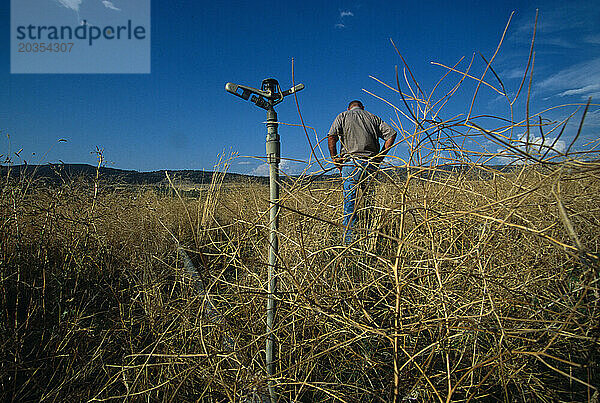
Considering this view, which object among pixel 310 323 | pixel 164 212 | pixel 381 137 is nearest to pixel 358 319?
pixel 310 323

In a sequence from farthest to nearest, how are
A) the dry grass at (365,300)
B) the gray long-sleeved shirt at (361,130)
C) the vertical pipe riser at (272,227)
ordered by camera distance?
1. the gray long-sleeved shirt at (361,130)
2. the vertical pipe riser at (272,227)
3. the dry grass at (365,300)

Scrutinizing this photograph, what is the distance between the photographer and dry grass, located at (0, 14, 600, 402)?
2.77 ft

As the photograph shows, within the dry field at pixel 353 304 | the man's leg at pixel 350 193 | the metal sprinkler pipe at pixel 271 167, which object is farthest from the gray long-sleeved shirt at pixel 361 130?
the metal sprinkler pipe at pixel 271 167

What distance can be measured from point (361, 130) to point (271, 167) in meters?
2.32

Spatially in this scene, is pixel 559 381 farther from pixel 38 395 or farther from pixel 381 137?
pixel 381 137

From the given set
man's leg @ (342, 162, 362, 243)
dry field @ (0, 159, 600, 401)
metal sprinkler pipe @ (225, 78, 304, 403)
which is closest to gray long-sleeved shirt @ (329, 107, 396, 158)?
man's leg @ (342, 162, 362, 243)

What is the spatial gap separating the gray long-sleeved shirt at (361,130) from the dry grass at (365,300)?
5.35ft

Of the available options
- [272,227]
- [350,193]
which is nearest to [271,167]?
[272,227]

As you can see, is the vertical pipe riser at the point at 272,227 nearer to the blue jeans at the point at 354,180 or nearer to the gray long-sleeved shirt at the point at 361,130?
the blue jeans at the point at 354,180

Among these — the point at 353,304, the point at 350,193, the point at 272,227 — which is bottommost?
the point at 353,304

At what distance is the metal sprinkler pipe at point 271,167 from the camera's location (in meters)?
1.04

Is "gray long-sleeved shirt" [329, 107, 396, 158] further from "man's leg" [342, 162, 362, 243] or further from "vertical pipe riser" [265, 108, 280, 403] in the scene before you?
"vertical pipe riser" [265, 108, 280, 403]

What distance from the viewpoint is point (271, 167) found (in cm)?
108

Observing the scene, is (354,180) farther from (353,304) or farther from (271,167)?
(353,304)
